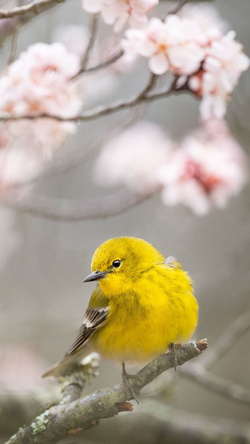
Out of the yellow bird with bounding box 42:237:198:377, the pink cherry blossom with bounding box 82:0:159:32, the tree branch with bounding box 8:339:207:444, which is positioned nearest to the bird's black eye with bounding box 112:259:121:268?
the yellow bird with bounding box 42:237:198:377

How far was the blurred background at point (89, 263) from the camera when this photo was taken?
177 inches

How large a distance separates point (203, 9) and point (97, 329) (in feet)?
6.32

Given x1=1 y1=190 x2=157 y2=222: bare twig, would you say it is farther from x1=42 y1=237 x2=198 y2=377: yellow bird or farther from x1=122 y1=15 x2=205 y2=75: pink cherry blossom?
x1=122 y1=15 x2=205 y2=75: pink cherry blossom

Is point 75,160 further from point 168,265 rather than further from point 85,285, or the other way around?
point 85,285

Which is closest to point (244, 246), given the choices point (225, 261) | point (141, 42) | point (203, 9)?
point (225, 261)

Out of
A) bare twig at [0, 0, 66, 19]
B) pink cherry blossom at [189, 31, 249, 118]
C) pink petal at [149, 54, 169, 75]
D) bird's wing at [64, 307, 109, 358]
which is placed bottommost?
bird's wing at [64, 307, 109, 358]

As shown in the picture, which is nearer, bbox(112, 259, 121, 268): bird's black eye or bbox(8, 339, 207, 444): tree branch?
bbox(8, 339, 207, 444): tree branch

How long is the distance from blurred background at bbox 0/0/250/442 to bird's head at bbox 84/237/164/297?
6.59ft

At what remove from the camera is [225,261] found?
445 cm

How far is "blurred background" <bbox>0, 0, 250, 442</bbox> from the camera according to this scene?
14.7 ft

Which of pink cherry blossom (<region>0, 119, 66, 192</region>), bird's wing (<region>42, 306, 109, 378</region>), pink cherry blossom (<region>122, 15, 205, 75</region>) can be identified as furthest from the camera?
pink cherry blossom (<region>0, 119, 66, 192</region>)

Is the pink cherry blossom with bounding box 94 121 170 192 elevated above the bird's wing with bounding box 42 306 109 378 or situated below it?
above

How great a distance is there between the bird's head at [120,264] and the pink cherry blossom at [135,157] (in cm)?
138

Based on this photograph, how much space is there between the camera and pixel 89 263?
16.1 ft
